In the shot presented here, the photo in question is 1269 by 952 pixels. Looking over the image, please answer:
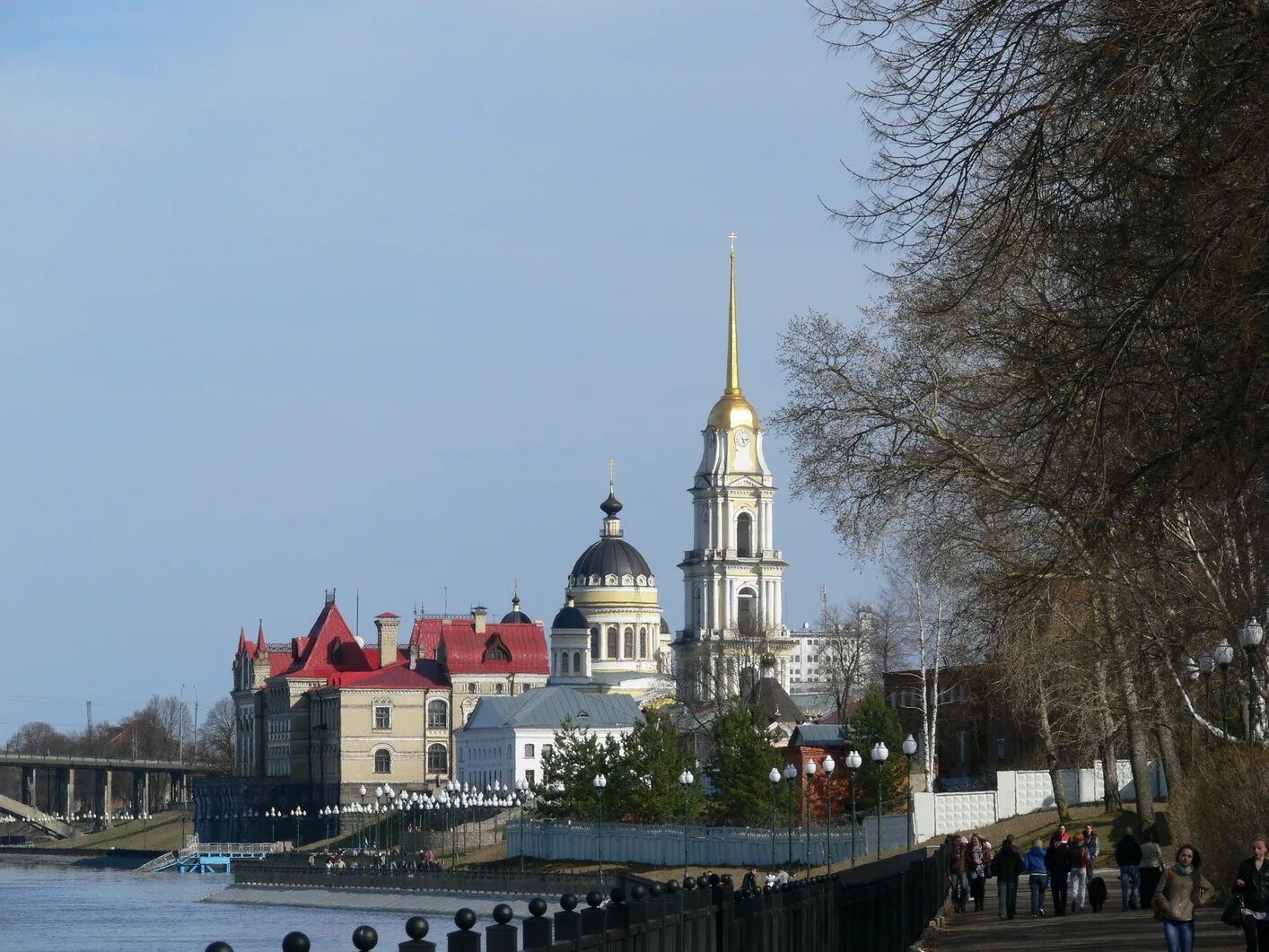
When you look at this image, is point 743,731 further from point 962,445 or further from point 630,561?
point 630,561

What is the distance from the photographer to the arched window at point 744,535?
516 ft

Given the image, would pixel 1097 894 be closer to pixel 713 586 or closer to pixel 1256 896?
pixel 1256 896

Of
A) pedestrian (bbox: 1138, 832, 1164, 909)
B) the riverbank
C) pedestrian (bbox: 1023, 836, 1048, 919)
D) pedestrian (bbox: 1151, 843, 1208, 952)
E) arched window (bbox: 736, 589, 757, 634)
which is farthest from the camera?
arched window (bbox: 736, 589, 757, 634)

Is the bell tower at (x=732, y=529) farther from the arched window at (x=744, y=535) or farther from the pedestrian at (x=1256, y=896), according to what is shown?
the pedestrian at (x=1256, y=896)

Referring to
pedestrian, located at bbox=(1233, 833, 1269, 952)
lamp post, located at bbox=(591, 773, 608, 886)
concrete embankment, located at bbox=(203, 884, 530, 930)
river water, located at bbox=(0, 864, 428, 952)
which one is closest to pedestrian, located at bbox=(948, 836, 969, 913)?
river water, located at bbox=(0, 864, 428, 952)

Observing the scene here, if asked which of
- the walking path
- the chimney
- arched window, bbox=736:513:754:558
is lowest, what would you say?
the walking path

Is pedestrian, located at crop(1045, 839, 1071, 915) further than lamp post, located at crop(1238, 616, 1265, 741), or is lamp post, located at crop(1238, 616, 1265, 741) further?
pedestrian, located at crop(1045, 839, 1071, 915)

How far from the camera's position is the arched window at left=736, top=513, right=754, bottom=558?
516 ft

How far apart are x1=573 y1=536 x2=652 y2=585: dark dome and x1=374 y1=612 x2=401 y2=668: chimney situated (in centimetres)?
1557

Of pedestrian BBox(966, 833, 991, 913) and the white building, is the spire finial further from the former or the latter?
pedestrian BBox(966, 833, 991, 913)

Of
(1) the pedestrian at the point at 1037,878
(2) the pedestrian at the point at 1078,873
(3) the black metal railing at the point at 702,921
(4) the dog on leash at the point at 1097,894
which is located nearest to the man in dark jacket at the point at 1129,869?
(4) the dog on leash at the point at 1097,894

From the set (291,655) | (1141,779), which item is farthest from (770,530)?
(1141,779)

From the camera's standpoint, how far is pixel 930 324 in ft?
96.2

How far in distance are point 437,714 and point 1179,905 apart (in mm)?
145074
